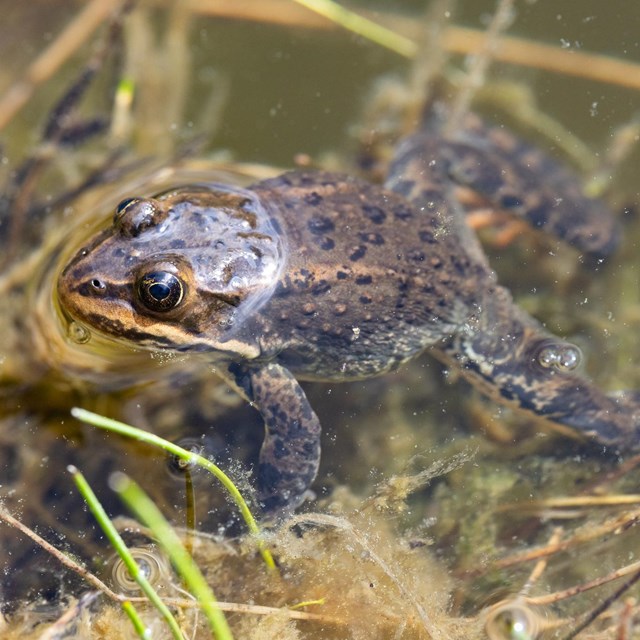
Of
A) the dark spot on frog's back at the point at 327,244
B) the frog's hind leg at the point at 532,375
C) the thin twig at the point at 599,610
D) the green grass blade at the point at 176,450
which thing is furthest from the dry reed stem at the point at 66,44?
the thin twig at the point at 599,610

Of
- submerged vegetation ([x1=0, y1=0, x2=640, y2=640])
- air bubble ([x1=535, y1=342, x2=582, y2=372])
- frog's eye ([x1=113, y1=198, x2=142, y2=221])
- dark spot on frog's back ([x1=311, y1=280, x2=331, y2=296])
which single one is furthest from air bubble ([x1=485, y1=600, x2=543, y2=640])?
frog's eye ([x1=113, y1=198, x2=142, y2=221])

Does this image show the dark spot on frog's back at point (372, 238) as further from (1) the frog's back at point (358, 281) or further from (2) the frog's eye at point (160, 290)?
(2) the frog's eye at point (160, 290)

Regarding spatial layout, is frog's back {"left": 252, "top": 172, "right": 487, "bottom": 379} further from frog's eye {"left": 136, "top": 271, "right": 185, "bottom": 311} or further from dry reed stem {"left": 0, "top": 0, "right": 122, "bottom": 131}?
dry reed stem {"left": 0, "top": 0, "right": 122, "bottom": 131}

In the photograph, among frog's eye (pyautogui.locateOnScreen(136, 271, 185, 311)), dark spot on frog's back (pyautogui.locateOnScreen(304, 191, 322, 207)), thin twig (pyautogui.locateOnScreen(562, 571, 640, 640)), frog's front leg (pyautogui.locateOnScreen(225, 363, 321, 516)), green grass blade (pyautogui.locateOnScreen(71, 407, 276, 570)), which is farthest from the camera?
dark spot on frog's back (pyautogui.locateOnScreen(304, 191, 322, 207))

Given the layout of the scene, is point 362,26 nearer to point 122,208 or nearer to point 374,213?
point 374,213

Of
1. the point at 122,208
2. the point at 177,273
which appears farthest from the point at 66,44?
the point at 177,273

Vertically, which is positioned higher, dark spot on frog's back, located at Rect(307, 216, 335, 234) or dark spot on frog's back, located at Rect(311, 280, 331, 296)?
dark spot on frog's back, located at Rect(307, 216, 335, 234)
